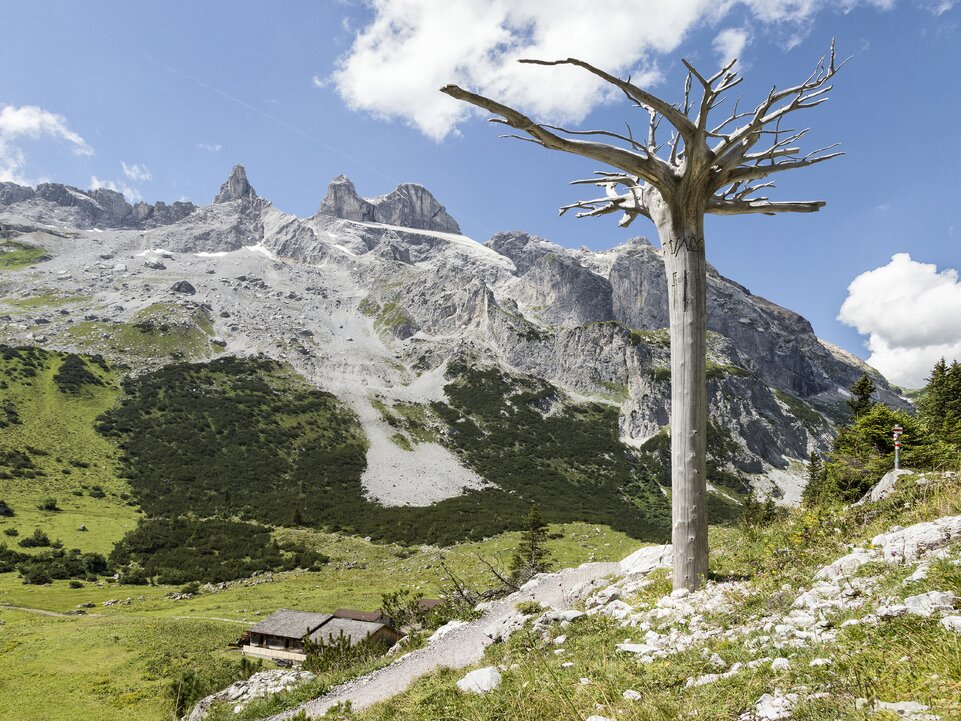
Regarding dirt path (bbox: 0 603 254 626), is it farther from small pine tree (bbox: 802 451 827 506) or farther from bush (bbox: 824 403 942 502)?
bush (bbox: 824 403 942 502)

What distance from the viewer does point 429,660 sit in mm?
9344

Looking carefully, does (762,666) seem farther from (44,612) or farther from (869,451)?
(44,612)

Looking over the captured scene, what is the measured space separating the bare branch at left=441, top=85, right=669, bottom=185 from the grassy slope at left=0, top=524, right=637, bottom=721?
74.1 feet

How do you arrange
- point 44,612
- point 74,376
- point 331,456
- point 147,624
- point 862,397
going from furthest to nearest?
point 74,376 < point 331,456 < point 862,397 < point 44,612 < point 147,624

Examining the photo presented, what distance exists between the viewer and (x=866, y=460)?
21.1 metres

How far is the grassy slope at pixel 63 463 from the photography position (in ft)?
181

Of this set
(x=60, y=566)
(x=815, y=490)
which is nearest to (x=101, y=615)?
(x=60, y=566)

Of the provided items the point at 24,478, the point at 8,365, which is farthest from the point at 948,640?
the point at 8,365

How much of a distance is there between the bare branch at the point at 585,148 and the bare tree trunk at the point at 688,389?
761mm

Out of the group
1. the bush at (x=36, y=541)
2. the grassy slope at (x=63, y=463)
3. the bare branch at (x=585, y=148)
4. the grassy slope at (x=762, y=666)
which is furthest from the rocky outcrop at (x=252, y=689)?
the bush at (x=36, y=541)

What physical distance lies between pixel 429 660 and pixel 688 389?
6.70 m

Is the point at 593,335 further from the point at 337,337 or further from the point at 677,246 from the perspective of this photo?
the point at 677,246

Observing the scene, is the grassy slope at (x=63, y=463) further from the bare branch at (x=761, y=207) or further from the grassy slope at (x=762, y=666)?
the bare branch at (x=761, y=207)

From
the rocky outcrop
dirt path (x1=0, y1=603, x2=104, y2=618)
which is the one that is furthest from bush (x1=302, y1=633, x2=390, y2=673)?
dirt path (x1=0, y1=603, x2=104, y2=618)
